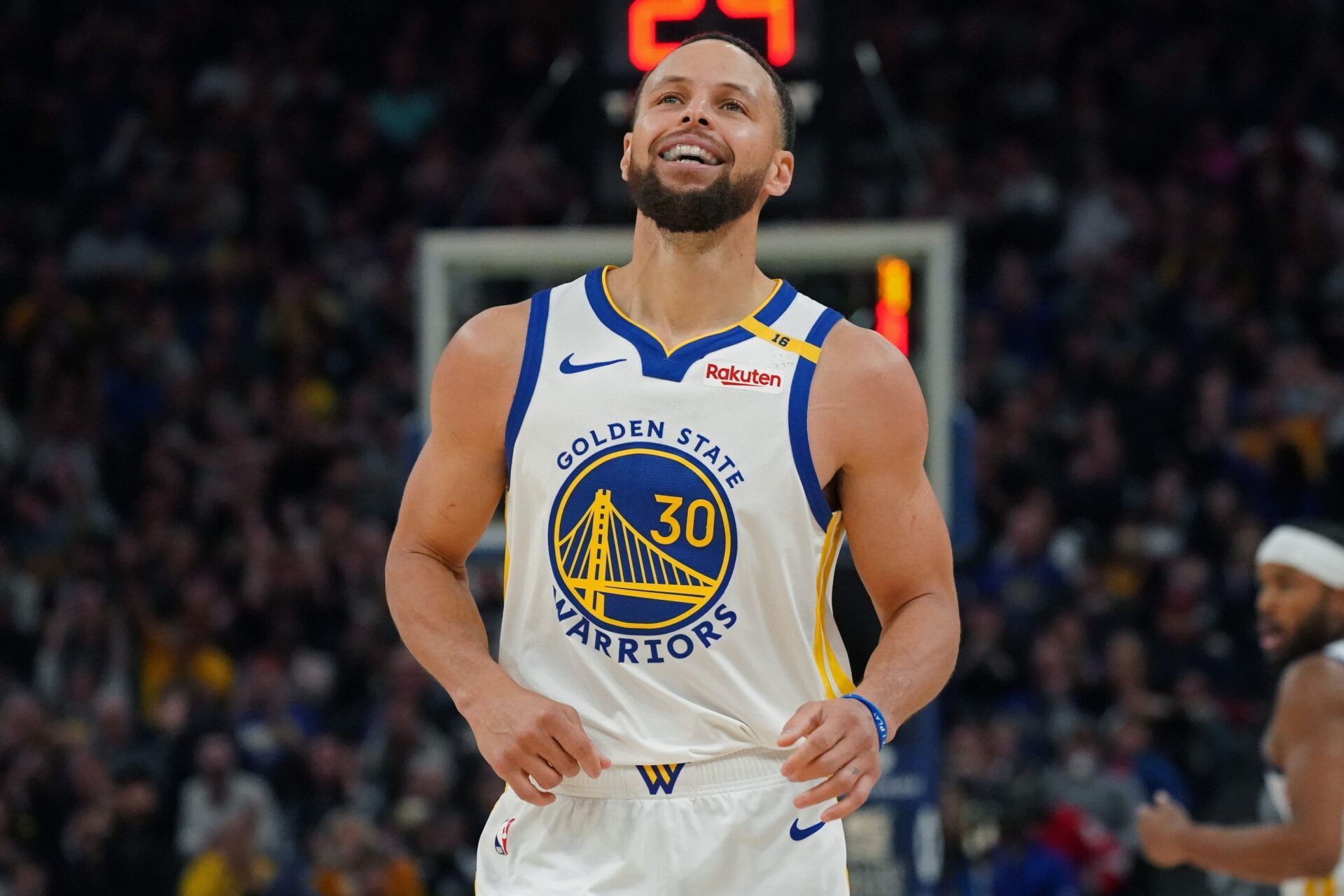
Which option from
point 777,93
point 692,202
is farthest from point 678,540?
point 777,93

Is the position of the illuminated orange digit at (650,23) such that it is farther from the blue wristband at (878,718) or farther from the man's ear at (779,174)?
the blue wristband at (878,718)

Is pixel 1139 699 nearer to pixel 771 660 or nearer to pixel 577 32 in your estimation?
pixel 577 32

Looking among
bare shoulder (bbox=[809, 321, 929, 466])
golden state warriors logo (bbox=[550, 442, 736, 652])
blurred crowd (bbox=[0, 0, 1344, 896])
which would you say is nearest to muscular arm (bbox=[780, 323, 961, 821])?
bare shoulder (bbox=[809, 321, 929, 466])

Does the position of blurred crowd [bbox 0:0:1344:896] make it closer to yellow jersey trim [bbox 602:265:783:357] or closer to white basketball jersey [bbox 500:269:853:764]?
yellow jersey trim [bbox 602:265:783:357]

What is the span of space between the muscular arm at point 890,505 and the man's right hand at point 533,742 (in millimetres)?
475

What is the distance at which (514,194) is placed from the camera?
13.9 metres

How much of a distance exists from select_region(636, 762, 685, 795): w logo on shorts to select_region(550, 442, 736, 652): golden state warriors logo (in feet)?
0.62

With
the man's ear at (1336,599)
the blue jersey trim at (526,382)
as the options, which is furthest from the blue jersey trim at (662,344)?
the man's ear at (1336,599)

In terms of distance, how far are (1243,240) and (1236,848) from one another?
9.51m

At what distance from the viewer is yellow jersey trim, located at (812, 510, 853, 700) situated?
11.4ft

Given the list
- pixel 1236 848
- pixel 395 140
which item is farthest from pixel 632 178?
pixel 395 140

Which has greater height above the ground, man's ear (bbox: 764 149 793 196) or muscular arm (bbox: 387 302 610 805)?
man's ear (bbox: 764 149 793 196)

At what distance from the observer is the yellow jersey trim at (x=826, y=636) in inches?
137

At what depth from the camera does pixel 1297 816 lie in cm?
510
